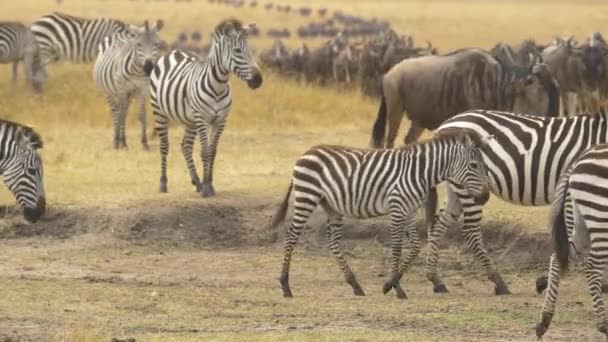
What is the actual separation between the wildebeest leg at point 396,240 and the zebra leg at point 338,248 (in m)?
0.28

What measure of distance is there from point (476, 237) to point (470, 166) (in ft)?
2.76

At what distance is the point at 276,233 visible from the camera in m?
15.4

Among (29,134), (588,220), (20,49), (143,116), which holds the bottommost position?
(143,116)

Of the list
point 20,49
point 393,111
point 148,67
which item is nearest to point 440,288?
point 393,111

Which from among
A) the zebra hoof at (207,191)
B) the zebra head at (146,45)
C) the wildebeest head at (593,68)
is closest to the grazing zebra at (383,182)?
the zebra hoof at (207,191)

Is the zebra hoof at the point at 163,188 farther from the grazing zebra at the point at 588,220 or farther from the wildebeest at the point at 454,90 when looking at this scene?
the grazing zebra at the point at 588,220

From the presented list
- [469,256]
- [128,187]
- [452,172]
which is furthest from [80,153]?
[452,172]

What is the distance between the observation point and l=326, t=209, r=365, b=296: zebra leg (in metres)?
12.7

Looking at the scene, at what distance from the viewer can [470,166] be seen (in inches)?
488

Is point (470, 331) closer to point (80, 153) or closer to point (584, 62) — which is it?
point (80, 153)

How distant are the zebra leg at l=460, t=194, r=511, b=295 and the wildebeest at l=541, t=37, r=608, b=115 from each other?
34.8 feet

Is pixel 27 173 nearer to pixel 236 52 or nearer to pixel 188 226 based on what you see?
pixel 188 226

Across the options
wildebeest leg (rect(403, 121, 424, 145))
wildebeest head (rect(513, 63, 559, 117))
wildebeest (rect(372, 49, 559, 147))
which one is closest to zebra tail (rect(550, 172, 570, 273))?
wildebeest (rect(372, 49, 559, 147))

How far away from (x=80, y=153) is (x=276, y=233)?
5587 millimetres
